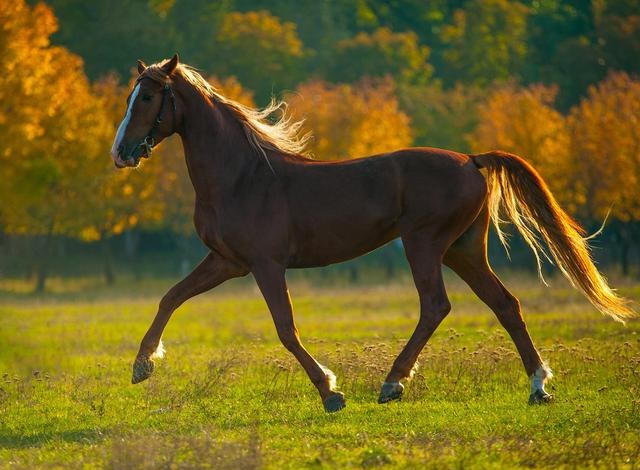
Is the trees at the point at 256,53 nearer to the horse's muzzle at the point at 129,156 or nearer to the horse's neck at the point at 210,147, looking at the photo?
the horse's neck at the point at 210,147

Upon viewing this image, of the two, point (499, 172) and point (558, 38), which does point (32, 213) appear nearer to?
point (499, 172)

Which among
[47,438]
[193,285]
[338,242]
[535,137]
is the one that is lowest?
[47,438]

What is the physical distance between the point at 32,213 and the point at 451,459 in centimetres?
3988

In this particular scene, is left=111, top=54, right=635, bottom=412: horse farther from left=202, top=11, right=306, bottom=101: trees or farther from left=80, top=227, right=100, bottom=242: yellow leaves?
left=202, top=11, right=306, bottom=101: trees

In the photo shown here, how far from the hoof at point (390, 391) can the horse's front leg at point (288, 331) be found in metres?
0.53

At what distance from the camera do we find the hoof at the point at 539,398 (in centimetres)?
1130

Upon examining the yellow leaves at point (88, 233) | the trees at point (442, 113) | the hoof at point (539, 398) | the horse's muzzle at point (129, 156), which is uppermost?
the trees at point (442, 113)

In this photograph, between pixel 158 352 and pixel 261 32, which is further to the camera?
pixel 261 32

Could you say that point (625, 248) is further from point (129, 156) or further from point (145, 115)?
point (129, 156)

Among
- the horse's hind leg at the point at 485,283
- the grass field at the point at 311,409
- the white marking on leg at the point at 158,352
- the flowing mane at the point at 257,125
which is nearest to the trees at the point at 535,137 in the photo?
the grass field at the point at 311,409

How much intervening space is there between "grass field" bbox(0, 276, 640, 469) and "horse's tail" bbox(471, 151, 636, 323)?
1.20 m

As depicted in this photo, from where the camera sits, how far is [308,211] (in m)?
11.7

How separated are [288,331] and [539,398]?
7.90 ft

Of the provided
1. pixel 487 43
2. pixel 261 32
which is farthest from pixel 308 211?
pixel 487 43
